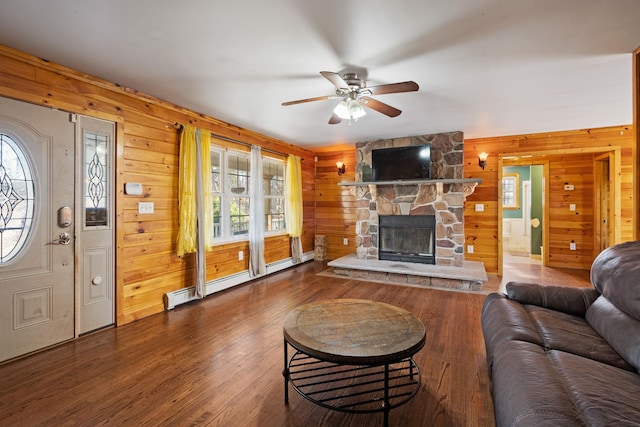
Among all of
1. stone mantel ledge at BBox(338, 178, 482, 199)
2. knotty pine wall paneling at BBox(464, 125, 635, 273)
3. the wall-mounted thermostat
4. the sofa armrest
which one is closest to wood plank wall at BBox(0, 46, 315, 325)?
the wall-mounted thermostat

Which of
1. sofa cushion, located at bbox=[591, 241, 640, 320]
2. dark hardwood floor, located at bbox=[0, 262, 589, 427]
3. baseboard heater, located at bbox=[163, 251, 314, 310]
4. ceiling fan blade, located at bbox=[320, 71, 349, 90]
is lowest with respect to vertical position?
dark hardwood floor, located at bbox=[0, 262, 589, 427]

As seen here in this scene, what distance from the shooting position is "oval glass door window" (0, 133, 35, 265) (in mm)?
2271

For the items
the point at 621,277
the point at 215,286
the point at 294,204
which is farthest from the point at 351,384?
the point at 294,204

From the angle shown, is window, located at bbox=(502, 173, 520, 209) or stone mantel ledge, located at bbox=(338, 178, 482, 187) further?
window, located at bbox=(502, 173, 520, 209)

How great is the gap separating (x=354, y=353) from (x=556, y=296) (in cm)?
169

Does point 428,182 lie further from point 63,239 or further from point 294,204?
point 63,239

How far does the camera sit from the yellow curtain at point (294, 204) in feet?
18.3

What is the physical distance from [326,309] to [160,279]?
2256 mm

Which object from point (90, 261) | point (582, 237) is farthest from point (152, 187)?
point (582, 237)

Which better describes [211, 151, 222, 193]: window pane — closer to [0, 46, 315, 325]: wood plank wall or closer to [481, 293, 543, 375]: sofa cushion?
[0, 46, 315, 325]: wood plank wall

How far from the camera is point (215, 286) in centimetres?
405

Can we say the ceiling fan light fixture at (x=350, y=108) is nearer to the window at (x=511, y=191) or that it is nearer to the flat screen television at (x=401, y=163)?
the flat screen television at (x=401, y=163)

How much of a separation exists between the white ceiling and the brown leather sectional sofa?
1.55 meters

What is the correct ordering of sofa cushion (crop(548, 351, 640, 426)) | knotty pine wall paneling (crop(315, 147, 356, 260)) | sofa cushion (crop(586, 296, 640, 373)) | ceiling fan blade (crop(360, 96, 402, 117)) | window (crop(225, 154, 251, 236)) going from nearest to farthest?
sofa cushion (crop(548, 351, 640, 426)) < sofa cushion (crop(586, 296, 640, 373)) < ceiling fan blade (crop(360, 96, 402, 117)) < window (crop(225, 154, 251, 236)) < knotty pine wall paneling (crop(315, 147, 356, 260))
